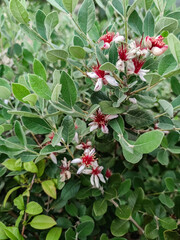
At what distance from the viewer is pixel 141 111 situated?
0.65 metres

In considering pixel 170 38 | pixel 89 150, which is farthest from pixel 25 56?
pixel 170 38

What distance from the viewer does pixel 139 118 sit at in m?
0.65

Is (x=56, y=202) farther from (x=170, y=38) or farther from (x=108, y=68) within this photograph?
(x=170, y=38)

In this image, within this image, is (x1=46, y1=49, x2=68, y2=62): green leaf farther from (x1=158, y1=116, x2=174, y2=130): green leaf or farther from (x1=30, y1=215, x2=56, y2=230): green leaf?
(x1=30, y1=215, x2=56, y2=230): green leaf

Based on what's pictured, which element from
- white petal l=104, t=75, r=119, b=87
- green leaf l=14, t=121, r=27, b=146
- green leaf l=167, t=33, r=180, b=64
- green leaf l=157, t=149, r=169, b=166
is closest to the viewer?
green leaf l=167, t=33, r=180, b=64

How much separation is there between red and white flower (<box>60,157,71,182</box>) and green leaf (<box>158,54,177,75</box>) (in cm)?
37

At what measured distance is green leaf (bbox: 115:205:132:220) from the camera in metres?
0.72

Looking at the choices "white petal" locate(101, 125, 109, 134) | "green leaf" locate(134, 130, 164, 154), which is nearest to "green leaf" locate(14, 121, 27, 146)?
"white petal" locate(101, 125, 109, 134)

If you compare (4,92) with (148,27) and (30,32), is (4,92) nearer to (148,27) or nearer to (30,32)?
(30,32)

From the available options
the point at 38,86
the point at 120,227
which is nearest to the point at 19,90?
the point at 38,86

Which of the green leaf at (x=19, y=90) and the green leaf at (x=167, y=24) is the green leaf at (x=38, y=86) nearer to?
the green leaf at (x=19, y=90)

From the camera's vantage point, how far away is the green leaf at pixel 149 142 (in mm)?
488

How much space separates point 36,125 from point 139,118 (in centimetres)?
26

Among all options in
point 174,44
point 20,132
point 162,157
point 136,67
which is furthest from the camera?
point 162,157
